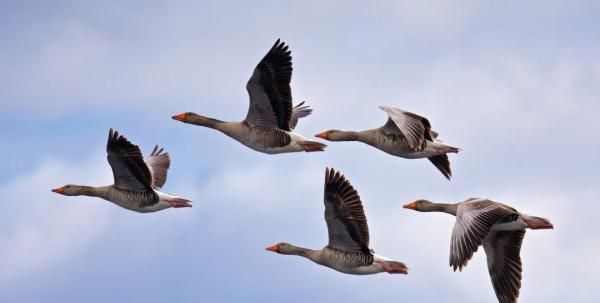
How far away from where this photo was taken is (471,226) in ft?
77.6

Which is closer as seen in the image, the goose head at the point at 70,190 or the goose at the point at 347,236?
the goose at the point at 347,236

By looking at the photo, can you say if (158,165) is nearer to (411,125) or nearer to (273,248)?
(273,248)

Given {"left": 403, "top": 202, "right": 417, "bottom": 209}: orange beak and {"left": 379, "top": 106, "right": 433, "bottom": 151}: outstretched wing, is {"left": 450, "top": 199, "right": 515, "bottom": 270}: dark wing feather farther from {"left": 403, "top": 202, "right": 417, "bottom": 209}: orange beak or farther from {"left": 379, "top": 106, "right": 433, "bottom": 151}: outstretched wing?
{"left": 403, "top": 202, "right": 417, "bottom": 209}: orange beak

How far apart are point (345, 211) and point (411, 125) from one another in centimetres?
223

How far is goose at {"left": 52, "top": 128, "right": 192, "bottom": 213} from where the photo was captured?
26.3 meters

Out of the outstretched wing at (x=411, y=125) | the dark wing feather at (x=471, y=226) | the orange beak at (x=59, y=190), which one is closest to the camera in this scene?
the dark wing feather at (x=471, y=226)

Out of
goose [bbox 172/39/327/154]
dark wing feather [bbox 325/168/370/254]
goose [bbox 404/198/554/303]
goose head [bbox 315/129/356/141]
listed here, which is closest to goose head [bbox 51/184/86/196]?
goose [bbox 172/39/327/154]

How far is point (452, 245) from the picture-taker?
923 inches

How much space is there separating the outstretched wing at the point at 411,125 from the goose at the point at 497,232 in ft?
4.60

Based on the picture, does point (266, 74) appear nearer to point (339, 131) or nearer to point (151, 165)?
point (339, 131)

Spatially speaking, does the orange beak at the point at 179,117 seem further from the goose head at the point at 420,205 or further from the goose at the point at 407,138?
the goose head at the point at 420,205

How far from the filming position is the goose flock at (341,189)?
984 inches

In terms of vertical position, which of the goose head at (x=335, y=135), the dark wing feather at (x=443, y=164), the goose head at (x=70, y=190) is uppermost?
the goose head at (x=335, y=135)

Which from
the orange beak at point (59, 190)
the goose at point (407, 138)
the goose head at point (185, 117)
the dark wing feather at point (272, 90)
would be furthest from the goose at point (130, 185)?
the goose at point (407, 138)
